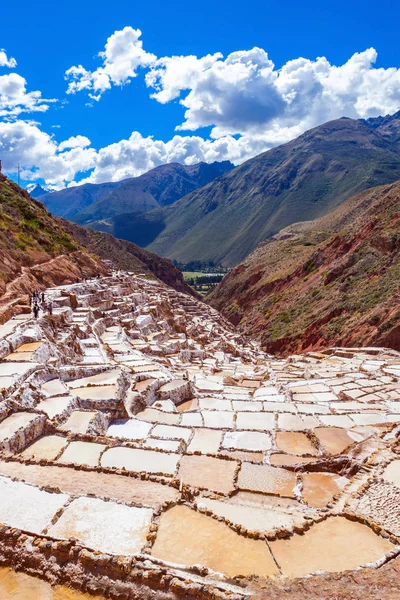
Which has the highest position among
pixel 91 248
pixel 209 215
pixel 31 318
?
pixel 209 215

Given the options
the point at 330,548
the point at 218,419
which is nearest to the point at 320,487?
the point at 330,548

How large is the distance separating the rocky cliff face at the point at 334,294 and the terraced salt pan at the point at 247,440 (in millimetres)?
22091

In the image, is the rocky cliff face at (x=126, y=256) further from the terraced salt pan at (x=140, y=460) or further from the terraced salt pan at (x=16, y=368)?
the terraced salt pan at (x=140, y=460)

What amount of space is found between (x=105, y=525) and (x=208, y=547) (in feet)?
4.78

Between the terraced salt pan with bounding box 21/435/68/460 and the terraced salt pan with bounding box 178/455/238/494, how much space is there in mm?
2552

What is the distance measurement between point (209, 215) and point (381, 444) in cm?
18831

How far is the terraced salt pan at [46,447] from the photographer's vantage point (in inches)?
326

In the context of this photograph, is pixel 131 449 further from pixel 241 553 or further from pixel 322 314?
pixel 322 314

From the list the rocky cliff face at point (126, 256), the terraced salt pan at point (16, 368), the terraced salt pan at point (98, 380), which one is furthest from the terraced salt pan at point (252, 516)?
the rocky cliff face at point (126, 256)

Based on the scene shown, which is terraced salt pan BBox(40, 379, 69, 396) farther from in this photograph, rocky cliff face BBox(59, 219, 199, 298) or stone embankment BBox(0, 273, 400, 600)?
rocky cliff face BBox(59, 219, 199, 298)

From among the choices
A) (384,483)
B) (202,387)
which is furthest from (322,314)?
(384,483)

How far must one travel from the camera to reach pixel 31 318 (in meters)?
15.9

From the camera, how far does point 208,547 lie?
220 inches

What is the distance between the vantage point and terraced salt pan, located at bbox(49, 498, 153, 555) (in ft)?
17.8
